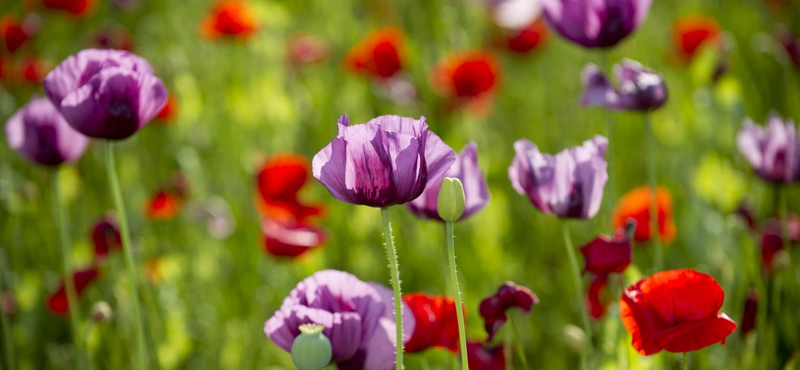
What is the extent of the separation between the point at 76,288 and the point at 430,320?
1.92 ft

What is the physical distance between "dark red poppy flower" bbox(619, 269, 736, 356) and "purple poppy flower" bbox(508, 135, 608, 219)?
0.38ft

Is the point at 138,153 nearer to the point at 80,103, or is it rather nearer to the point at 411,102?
the point at 411,102

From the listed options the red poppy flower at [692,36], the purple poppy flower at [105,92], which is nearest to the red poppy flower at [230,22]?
the red poppy flower at [692,36]

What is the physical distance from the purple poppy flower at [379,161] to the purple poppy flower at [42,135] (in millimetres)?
475

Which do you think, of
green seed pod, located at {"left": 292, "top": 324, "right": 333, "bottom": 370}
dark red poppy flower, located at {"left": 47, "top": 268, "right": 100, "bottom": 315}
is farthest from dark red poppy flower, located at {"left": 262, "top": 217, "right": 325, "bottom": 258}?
green seed pod, located at {"left": 292, "top": 324, "right": 333, "bottom": 370}

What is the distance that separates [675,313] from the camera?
66 cm

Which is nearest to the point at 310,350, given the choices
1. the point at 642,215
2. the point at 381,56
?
the point at 642,215

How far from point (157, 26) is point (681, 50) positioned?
5.67 ft

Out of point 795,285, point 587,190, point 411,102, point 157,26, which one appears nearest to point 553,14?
point 587,190

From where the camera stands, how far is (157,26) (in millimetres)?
2762

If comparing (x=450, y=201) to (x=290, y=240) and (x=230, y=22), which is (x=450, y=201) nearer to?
(x=290, y=240)

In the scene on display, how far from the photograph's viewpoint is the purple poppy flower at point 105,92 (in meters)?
0.73

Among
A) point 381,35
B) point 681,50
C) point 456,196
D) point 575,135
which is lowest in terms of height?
point 575,135

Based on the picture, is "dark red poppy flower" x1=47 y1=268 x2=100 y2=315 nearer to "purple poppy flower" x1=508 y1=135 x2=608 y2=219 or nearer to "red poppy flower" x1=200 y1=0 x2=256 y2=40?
"purple poppy flower" x1=508 y1=135 x2=608 y2=219
